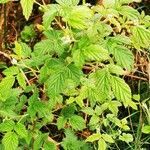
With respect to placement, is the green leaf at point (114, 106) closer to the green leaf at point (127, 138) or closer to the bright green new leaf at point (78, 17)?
the green leaf at point (127, 138)

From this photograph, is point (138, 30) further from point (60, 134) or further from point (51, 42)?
point (60, 134)

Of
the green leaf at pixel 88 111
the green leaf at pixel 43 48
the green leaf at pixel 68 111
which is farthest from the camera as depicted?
the green leaf at pixel 88 111

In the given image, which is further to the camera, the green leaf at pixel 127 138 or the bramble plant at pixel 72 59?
the green leaf at pixel 127 138

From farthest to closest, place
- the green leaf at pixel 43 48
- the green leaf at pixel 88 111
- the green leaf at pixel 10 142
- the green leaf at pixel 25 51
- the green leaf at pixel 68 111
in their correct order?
the green leaf at pixel 88 111 → the green leaf at pixel 68 111 → the green leaf at pixel 25 51 → the green leaf at pixel 10 142 → the green leaf at pixel 43 48

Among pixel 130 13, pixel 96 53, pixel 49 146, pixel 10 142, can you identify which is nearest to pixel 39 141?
pixel 49 146

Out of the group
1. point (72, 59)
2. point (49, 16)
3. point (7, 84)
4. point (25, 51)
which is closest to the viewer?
point (49, 16)

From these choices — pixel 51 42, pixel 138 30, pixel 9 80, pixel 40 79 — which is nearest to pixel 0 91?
pixel 9 80

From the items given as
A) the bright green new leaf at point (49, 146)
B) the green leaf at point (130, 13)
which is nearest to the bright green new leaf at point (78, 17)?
the green leaf at point (130, 13)

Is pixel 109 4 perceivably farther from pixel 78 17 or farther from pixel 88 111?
pixel 88 111
